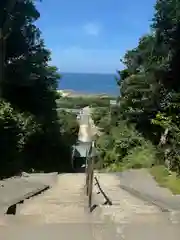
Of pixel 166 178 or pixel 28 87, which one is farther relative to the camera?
pixel 28 87

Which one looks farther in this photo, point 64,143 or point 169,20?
point 64,143

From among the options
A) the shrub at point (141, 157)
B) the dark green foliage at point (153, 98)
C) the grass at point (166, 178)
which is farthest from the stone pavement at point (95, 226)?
the shrub at point (141, 157)

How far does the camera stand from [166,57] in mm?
18969

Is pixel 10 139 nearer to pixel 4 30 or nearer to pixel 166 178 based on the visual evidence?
pixel 4 30

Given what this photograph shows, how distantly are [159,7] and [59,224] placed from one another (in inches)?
608

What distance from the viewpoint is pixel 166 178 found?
41.3 feet

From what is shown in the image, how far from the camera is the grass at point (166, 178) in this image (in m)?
11.2

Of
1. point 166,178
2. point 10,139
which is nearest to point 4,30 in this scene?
point 10,139

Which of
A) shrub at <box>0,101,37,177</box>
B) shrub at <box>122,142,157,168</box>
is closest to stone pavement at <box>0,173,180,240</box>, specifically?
shrub at <box>122,142,157,168</box>

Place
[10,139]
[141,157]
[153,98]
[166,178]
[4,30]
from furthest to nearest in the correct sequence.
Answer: [4,30], [153,98], [10,139], [141,157], [166,178]

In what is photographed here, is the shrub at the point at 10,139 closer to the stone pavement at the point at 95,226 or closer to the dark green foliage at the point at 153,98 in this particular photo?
the dark green foliage at the point at 153,98

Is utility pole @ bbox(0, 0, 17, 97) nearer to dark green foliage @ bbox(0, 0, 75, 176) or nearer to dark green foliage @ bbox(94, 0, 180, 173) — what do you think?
dark green foliage @ bbox(0, 0, 75, 176)

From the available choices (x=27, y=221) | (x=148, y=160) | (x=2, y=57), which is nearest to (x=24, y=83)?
(x=2, y=57)

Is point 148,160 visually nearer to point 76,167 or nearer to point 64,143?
point 64,143
